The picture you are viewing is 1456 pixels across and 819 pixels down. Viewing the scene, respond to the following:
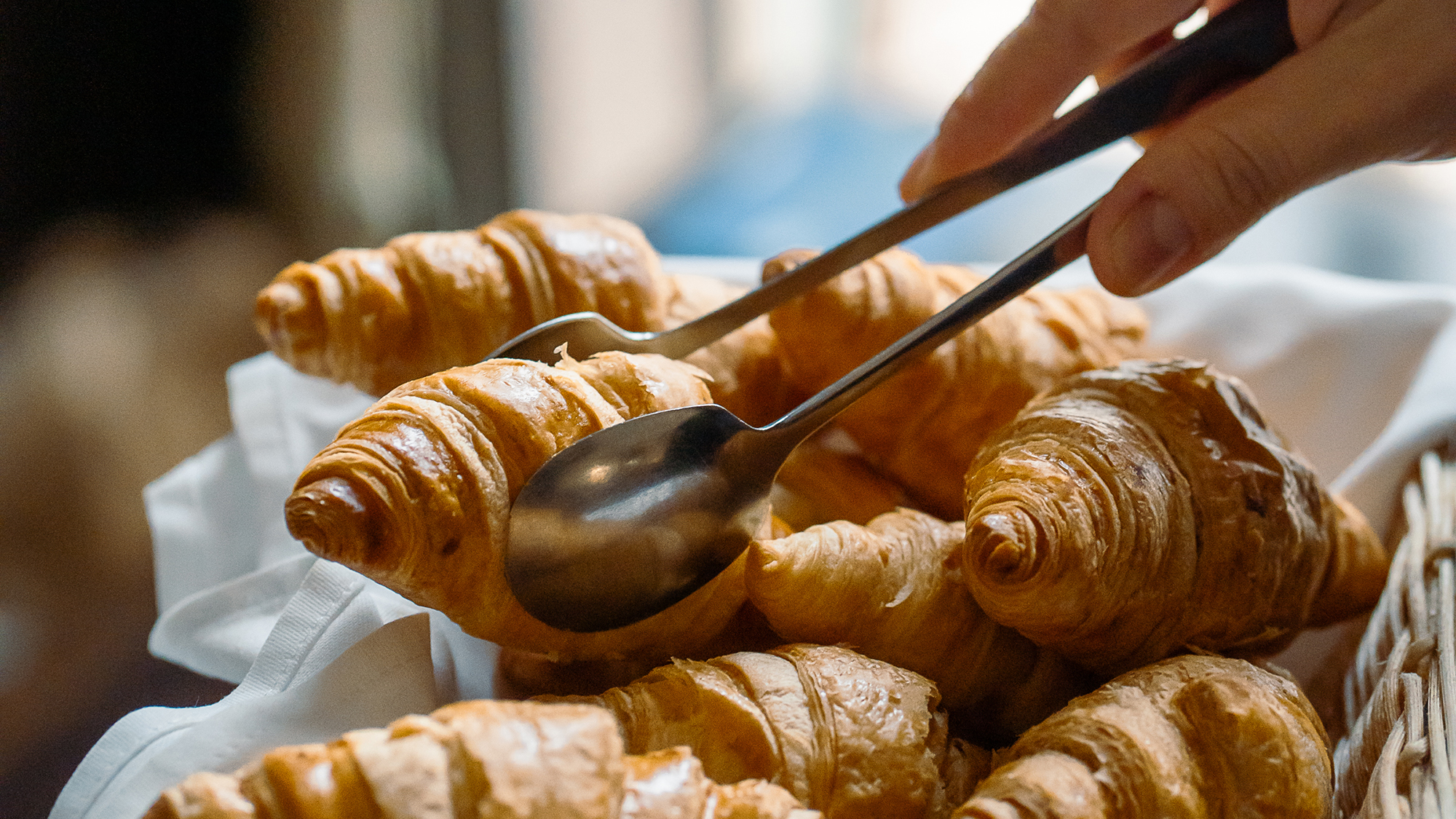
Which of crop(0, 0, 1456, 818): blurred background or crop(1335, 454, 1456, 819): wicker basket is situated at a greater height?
crop(0, 0, 1456, 818): blurred background

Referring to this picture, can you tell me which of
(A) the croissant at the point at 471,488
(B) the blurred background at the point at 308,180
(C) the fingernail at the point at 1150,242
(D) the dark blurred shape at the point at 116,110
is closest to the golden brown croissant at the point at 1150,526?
(C) the fingernail at the point at 1150,242

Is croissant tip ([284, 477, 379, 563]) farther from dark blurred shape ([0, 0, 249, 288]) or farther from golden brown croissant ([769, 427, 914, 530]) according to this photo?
dark blurred shape ([0, 0, 249, 288])

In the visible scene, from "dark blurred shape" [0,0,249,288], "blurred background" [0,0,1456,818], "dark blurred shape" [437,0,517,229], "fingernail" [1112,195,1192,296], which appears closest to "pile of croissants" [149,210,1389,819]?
"fingernail" [1112,195,1192,296]

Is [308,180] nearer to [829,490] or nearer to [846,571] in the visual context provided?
[829,490]

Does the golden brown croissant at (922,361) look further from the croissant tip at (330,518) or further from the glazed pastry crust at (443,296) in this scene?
the croissant tip at (330,518)

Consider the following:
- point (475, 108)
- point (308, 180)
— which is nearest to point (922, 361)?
point (308, 180)

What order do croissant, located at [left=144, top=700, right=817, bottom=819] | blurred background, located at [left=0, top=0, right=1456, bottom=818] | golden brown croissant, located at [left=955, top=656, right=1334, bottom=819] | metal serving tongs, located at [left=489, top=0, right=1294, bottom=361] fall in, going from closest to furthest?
croissant, located at [left=144, top=700, right=817, bottom=819] → golden brown croissant, located at [left=955, top=656, right=1334, bottom=819] → metal serving tongs, located at [left=489, top=0, right=1294, bottom=361] → blurred background, located at [left=0, top=0, right=1456, bottom=818]

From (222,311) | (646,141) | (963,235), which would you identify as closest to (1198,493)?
(963,235)
